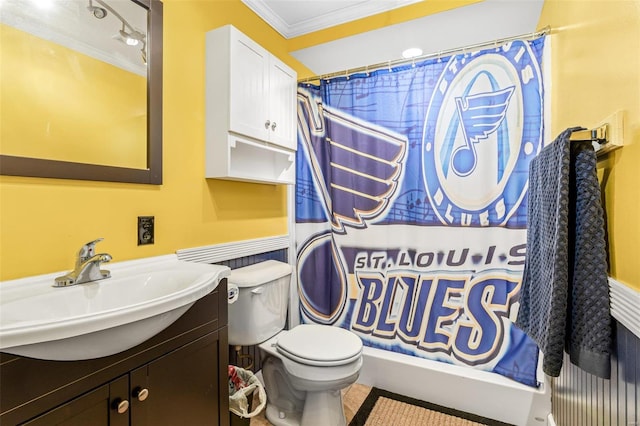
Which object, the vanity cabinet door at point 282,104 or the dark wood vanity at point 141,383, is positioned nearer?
the dark wood vanity at point 141,383

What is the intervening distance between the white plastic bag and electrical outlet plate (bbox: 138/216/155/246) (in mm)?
758

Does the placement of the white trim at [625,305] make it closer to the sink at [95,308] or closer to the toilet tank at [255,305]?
the sink at [95,308]

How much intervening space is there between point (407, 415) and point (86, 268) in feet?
5.47

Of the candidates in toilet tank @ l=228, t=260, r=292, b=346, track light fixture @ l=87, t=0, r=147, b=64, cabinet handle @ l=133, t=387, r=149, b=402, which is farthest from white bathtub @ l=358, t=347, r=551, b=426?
track light fixture @ l=87, t=0, r=147, b=64

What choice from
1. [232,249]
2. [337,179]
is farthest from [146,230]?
[337,179]

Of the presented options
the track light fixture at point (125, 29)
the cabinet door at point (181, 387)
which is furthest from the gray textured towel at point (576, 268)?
the track light fixture at point (125, 29)

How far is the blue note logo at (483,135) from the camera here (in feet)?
5.51

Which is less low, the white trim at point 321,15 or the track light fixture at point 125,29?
the white trim at point 321,15

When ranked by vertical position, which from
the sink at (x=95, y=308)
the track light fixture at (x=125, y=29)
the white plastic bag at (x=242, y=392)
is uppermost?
the track light fixture at (x=125, y=29)

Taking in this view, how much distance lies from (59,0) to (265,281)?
1352 millimetres

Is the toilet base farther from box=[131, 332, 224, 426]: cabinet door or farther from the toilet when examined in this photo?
box=[131, 332, 224, 426]: cabinet door

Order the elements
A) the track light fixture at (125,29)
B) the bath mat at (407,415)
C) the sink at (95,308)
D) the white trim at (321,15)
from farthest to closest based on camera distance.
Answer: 1. the white trim at (321,15)
2. the bath mat at (407,415)
3. the track light fixture at (125,29)
4. the sink at (95,308)

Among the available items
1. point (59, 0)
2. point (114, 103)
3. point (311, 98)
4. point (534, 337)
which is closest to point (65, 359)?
point (114, 103)

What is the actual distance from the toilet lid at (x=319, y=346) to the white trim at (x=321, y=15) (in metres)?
1.93
